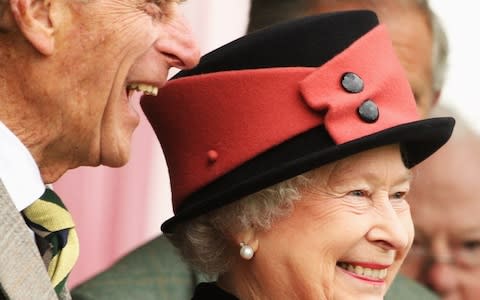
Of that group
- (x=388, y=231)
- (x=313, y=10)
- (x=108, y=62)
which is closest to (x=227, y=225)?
(x=388, y=231)

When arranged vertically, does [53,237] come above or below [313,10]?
above

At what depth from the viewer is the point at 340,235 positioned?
3.24 metres

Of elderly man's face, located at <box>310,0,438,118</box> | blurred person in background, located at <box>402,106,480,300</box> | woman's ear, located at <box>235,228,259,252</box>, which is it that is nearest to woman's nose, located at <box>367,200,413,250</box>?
woman's ear, located at <box>235,228,259,252</box>

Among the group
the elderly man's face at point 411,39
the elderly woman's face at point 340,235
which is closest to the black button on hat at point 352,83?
the elderly woman's face at point 340,235

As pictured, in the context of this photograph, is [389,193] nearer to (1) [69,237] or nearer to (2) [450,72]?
Result: (1) [69,237]

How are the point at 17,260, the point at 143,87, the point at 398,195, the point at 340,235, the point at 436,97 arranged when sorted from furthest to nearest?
the point at 436,97, the point at 398,195, the point at 340,235, the point at 143,87, the point at 17,260

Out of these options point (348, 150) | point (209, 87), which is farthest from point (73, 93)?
point (348, 150)

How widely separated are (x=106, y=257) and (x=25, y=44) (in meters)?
2.45

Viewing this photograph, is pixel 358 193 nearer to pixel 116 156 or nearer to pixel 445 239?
pixel 116 156

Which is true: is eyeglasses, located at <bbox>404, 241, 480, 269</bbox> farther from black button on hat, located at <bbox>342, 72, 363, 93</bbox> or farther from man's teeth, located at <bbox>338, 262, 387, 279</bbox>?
black button on hat, located at <bbox>342, 72, 363, 93</bbox>

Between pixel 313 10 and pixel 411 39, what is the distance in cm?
33

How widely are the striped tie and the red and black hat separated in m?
0.36

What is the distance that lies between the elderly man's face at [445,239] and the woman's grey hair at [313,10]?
1.27 feet

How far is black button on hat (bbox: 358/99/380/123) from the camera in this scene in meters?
3.24
